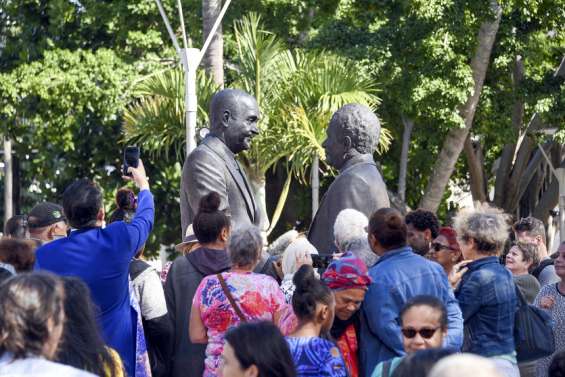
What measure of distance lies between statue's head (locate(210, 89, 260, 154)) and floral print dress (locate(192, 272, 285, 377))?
2.36m

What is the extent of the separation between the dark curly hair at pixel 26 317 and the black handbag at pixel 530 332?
145 inches

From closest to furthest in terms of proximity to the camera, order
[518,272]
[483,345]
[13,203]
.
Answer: [483,345] < [518,272] < [13,203]

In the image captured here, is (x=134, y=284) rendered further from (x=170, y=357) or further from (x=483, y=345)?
(x=483, y=345)

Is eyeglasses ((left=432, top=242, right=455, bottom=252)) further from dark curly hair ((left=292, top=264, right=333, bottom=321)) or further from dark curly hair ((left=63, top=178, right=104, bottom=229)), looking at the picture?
dark curly hair ((left=63, top=178, right=104, bottom=229))

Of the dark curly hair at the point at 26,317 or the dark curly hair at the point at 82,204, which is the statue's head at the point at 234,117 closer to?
the dark curly hair at the point at 82,204

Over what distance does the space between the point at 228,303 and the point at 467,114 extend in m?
18.7

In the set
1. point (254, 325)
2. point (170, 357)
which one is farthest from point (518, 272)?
point (254, 325)

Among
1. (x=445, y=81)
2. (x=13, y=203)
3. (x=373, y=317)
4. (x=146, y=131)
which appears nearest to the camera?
(x=373, y=317)

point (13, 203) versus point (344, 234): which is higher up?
point (344, 234)

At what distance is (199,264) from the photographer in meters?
7.57

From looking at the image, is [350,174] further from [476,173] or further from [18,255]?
[476,173]

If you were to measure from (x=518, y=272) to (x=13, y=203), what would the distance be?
25714 millimetres

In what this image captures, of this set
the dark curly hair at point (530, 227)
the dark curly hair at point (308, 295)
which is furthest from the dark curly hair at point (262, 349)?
the dark curly hair at point (530, 227)

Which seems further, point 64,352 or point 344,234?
point 344,234
